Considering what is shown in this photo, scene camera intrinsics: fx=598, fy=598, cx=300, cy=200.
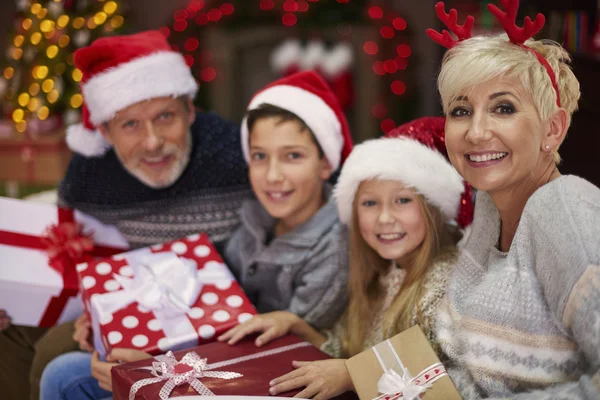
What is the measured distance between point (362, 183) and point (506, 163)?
0.54m

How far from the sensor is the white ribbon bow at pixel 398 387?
1261mm

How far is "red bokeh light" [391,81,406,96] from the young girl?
12.3ft

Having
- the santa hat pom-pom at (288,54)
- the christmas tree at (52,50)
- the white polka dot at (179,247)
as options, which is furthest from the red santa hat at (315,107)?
the santa hat pom-pom at (288,54)

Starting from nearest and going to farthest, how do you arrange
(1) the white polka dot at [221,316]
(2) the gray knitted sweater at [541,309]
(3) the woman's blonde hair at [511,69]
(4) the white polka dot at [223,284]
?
(2) the gray knitted sweater at [541,309] < (3) the woman's blonde hair at [511,69] < (1) the white polka dot at [221,316] < (4) the white polka dot at [223,284]

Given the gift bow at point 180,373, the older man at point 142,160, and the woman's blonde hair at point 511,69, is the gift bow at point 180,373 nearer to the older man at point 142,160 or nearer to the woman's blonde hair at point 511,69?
the older man at point 142,160

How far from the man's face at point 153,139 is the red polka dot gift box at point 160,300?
0.40 metres

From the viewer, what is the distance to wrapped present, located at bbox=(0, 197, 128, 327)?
6.46 feet

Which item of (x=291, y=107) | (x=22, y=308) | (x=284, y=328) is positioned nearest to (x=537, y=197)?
(x=284, y=328)

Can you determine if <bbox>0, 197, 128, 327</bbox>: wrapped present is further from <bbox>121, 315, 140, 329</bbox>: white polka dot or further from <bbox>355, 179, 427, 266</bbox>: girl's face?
<bbox>355, 179, 427, 266</bbox>: girl's face

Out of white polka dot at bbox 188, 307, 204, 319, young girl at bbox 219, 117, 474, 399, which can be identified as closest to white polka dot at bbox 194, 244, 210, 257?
white polka dot at bbox 188, 307, 204, 319

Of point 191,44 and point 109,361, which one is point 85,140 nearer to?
point 109,361

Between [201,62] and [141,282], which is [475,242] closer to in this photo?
[141,282]

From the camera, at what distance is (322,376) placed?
4.78 ft

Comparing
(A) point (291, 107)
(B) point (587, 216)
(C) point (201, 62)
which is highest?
(C) point (201, 62)
